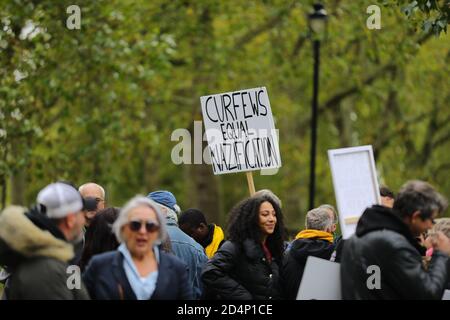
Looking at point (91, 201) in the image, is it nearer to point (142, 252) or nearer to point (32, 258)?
point (142, 252)

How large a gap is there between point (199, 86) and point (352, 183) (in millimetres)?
19323

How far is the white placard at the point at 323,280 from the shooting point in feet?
23.3

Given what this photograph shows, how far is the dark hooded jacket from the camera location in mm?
6195

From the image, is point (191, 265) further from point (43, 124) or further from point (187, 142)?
A: point (187, 142)

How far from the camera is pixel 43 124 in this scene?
20.7m

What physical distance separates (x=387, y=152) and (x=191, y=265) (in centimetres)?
2648

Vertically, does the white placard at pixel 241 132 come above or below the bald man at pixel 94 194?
above

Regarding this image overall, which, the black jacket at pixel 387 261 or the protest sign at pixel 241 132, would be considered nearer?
the black jacket at pixel 387 261

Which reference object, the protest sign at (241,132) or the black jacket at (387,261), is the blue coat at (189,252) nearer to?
the protest sign at (241,132)

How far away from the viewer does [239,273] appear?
8367 millimetres

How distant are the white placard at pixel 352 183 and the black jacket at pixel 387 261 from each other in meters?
0.52

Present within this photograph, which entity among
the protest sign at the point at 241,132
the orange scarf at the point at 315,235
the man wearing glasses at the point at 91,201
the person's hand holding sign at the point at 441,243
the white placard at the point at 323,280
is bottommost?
the white placard at the point at 323,280

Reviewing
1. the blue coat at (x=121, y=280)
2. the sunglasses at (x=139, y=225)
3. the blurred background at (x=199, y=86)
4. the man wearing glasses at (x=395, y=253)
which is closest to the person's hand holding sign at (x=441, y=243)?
the man wearing glasses at (x=395, y=253)

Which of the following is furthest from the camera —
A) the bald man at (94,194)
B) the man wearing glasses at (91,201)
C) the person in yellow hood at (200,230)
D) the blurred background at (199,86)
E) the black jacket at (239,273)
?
the blurred background at (199,86)
